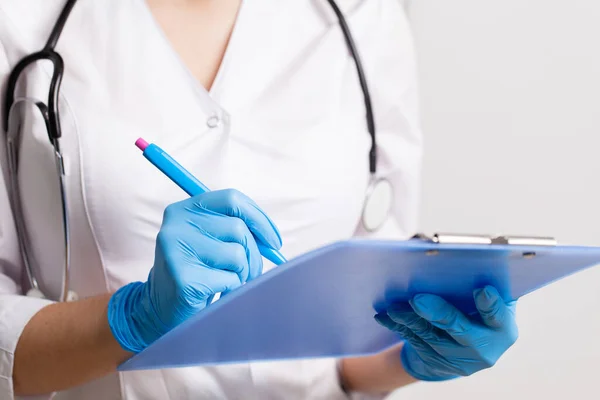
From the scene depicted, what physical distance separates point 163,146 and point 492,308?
1.24ft

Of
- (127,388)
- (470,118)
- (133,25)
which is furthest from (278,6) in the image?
(127,388)

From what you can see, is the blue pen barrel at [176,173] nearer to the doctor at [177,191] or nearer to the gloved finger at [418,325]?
the doctor at [177,191]

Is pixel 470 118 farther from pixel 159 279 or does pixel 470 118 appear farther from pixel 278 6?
pixel 159 279

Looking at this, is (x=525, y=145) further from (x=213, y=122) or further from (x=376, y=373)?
(x=213, y=122)

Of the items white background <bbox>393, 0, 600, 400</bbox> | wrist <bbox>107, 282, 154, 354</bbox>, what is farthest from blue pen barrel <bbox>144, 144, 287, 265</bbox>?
white background <bbox>393, 0, 600, 400</bbox>

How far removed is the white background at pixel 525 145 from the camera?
1.02 metres

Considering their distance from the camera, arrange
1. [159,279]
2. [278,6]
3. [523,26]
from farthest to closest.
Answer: [523,26] → [278,6] → [159,279]

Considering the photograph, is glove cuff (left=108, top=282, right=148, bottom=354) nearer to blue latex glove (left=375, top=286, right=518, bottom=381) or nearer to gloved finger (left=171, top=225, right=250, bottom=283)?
gloved finger (left=171, top=225, right=250, bottom=283)

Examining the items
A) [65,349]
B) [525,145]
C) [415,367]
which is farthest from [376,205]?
[65,349]

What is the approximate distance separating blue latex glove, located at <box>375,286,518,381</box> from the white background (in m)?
0.41

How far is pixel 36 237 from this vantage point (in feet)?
2.47

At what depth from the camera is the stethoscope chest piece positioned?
87cm

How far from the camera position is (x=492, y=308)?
0.59 meters

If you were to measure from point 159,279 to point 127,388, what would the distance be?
22 cm
